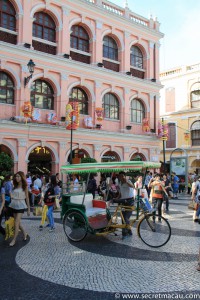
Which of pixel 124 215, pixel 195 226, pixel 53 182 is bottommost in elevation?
pixel 195 226

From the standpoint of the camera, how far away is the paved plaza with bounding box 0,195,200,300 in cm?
536

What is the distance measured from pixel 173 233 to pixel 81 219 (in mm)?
3086

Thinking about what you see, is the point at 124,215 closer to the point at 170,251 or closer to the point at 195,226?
the point at 170,251

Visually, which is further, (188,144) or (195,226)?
(188,144)

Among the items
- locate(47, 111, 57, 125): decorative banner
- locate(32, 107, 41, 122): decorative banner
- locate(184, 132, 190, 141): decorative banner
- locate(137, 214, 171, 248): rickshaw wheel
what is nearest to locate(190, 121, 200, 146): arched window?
locate(184, 132, 190, 141): decorative banner

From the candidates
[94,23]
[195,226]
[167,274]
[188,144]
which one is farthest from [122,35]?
[167,274]

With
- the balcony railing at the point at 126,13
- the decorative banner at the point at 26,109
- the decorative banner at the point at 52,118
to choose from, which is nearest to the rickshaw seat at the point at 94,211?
the decorative banner at the point at 26,109

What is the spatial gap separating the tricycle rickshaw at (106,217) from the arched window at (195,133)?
30.9 m

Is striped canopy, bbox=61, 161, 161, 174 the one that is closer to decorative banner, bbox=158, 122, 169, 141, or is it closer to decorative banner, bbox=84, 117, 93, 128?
decorative banner, bbox=84, 117, 93, 128

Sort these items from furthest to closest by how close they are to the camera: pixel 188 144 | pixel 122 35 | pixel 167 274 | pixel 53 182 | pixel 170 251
A: pixel 188 144 < pixel 122 35 < pixel 53 182 < pixel 170 251 < pixel 167 274

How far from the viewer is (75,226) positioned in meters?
9.20

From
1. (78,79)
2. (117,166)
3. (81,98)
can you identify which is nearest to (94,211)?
(117,166)

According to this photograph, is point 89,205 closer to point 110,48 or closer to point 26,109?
point 26,109

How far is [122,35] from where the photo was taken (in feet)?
92.3
